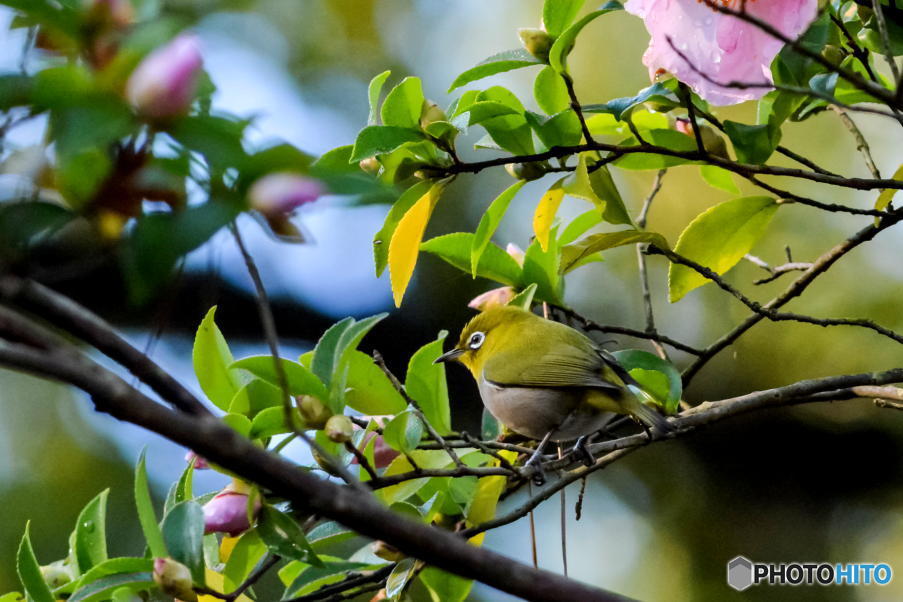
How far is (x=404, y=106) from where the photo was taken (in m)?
1.25

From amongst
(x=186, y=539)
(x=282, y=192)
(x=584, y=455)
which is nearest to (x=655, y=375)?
(x=584, y=455)

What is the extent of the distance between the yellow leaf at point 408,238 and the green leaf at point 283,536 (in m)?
0.33

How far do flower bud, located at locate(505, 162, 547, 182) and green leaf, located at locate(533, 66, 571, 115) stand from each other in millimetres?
77

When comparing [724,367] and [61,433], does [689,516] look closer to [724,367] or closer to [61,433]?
[724,367]

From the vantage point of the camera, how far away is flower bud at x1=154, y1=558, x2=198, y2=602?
1052 millimetres

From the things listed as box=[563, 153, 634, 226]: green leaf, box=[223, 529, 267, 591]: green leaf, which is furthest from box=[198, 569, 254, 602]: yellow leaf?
box=[563, 153, 634, 226]: green leaf

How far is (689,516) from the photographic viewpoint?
329cm

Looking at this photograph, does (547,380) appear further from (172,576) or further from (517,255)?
(172,576)

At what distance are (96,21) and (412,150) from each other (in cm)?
68

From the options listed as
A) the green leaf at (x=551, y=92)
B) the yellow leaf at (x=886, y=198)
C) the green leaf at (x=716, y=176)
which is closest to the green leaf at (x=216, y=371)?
the green leaf at (x=551, y=92)

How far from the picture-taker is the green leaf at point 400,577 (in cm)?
121

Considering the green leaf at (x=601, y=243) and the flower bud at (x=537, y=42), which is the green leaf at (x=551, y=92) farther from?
the green leaf at (x=601, y=243)

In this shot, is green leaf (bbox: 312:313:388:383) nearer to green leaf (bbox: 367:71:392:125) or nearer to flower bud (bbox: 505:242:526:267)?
green leaf (bbox: 367:71:392:125)

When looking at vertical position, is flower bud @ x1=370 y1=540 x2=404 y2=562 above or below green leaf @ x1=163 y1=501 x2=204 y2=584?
below
